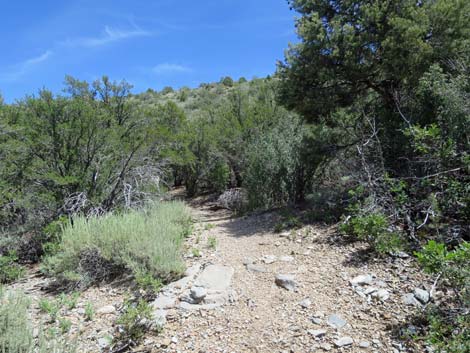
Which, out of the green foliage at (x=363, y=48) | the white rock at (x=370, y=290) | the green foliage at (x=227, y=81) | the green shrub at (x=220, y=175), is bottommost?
the white rock at (x=370, y=290)

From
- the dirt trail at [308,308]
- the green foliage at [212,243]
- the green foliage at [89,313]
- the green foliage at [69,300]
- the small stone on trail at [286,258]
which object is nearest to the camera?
the dirt trail at [308,308]

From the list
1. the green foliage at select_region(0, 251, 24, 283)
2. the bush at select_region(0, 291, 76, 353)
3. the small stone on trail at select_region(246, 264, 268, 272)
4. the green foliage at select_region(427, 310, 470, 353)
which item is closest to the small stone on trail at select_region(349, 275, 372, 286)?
the green foliage at select_region(427, 310, 470, 353)

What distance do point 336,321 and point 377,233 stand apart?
1.41 m

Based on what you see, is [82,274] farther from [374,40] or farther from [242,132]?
[242,132]

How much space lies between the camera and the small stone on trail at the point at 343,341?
2.72 m

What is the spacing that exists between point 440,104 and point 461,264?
288cm

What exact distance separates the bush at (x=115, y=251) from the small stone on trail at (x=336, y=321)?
2094 millimetres

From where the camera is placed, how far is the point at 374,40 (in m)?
5.50

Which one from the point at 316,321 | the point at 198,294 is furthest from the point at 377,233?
the point at 198,294

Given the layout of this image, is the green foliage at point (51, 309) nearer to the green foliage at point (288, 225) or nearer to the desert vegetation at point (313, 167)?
the desert vegetation at point (313, 167)

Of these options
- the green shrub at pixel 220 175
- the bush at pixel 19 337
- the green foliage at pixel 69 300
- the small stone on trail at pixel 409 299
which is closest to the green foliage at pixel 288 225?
the small stone on trail at pixel 409 299

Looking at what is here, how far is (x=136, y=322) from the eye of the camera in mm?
3209

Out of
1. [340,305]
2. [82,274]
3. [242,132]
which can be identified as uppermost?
[242,132]

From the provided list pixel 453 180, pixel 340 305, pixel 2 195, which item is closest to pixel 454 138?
→ pixel 453 180
